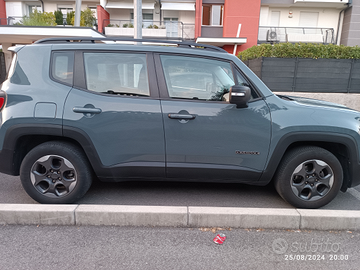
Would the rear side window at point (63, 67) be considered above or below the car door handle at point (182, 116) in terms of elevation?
above

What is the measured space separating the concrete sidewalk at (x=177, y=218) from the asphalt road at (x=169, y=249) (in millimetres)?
66

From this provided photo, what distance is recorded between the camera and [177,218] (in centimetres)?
286

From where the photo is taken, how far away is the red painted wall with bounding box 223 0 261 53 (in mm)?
20594

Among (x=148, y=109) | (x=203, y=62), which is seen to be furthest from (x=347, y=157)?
(x=148, y=109)

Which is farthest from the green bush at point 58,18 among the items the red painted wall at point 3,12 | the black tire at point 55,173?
the black tire at point 55,173

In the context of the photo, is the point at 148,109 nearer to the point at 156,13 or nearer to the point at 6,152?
the point at 6,152

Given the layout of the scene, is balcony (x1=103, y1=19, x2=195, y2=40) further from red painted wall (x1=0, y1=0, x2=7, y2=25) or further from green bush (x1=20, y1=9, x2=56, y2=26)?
red painted wall (x1=0, y1=0, x2=7, y2=25)

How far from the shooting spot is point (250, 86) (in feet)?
10.3

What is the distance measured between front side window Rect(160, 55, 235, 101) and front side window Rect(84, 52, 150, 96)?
28 cm

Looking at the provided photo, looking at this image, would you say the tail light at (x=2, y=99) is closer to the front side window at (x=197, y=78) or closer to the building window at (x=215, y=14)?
the front side window at (x=197, y=78)

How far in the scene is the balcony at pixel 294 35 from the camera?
21.4m

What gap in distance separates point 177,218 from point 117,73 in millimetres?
1714

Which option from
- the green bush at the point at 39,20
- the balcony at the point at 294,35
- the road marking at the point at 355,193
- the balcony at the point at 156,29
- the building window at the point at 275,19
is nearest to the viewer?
the road marking at the point at 355,193

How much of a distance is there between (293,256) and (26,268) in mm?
2261
